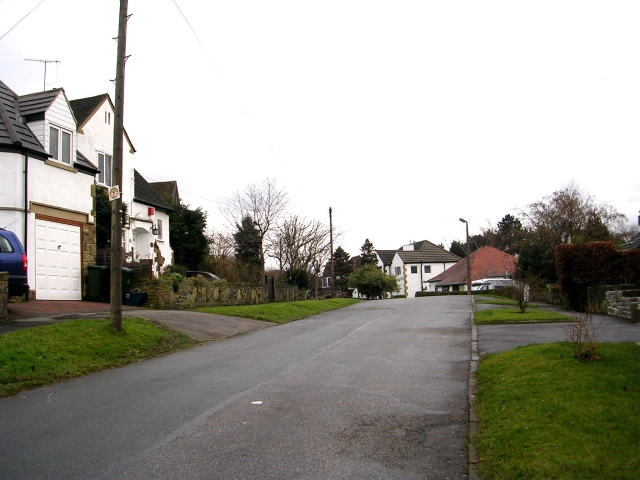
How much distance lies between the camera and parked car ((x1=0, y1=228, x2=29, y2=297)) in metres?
15.6

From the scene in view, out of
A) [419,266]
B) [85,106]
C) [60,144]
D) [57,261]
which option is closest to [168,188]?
[85,106]

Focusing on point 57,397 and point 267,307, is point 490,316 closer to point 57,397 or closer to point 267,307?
point 267,307

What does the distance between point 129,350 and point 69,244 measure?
10.0 m

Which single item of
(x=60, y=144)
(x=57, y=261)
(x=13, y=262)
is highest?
(x=60, y=144)

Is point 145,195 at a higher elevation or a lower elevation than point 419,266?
higher

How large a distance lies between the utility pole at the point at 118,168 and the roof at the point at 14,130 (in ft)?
22.8

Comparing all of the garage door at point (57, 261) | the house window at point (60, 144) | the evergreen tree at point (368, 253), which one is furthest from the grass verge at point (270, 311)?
the evergreen tree at point (368, 253)

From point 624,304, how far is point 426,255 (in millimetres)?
67673

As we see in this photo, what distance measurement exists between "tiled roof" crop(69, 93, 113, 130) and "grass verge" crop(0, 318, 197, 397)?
1440cm

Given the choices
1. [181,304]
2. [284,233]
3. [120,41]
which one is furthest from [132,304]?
[284,233]

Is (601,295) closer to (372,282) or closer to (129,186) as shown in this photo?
(129,186)

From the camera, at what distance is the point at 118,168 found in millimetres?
13375

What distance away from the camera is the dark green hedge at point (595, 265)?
24.5 m

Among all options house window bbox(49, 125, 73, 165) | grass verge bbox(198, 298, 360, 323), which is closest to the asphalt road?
grass verge bbox(198, 298, 360, 323)
